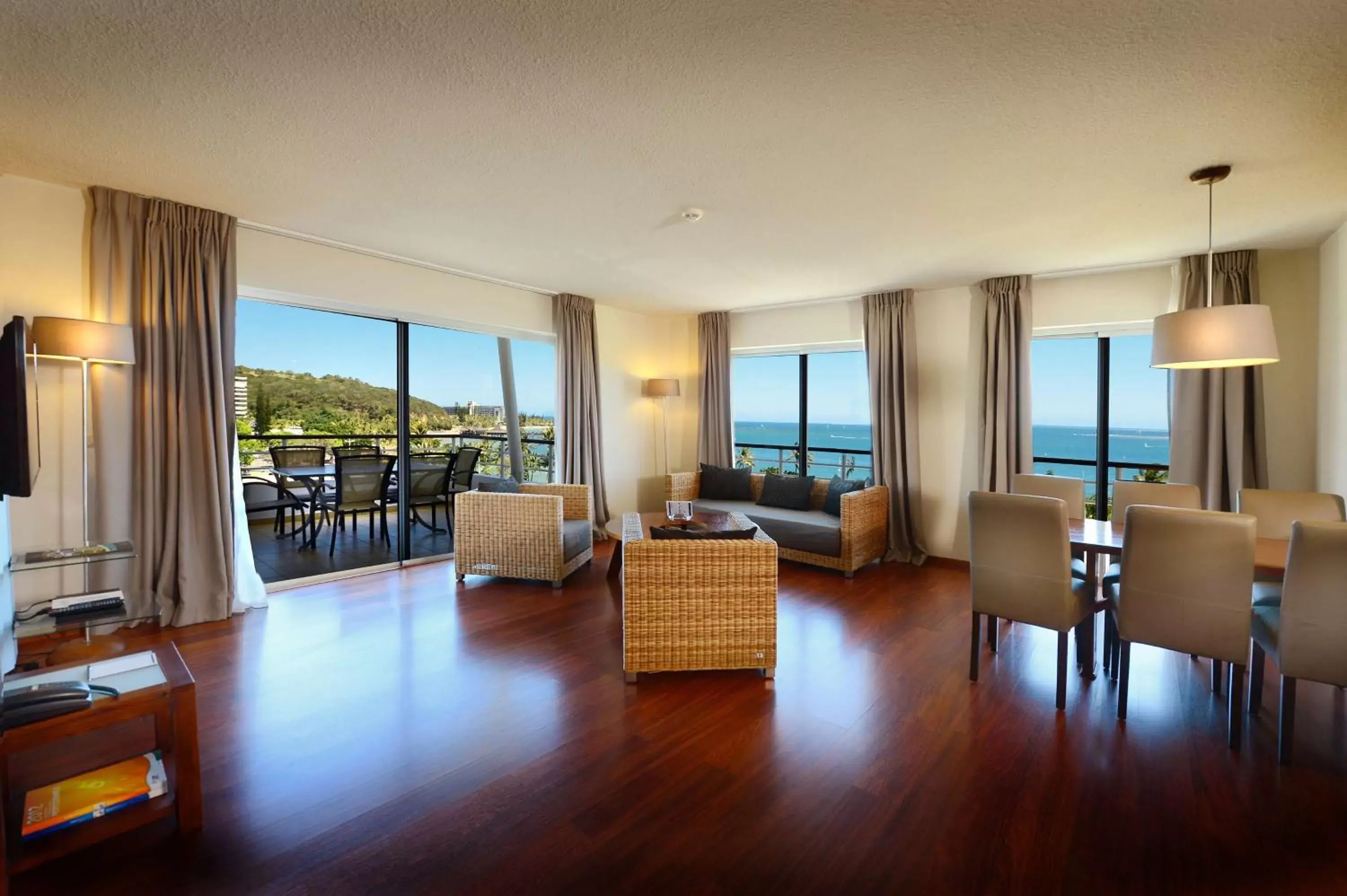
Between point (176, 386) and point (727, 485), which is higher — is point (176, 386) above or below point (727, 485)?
above

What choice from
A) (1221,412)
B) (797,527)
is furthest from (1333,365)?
(797,527)

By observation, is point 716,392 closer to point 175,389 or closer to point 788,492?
point 788,492

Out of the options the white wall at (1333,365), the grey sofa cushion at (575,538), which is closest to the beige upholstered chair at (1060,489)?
Answer: the white wall at (1333,365)

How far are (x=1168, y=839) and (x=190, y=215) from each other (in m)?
5.23

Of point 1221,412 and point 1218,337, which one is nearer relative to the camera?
point 1218,337

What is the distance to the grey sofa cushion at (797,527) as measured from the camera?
473cm

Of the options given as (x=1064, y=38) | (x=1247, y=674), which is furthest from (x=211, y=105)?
(x=1247, y=674)

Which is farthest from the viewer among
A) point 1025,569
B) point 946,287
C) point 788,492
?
point 788,492

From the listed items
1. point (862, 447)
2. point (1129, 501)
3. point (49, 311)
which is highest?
point (49, 311)

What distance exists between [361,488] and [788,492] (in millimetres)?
3704

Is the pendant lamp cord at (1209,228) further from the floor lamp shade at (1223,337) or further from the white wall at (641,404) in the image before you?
the white wall at (641,404)

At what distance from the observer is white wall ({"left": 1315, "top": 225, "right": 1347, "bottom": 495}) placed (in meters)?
3.32

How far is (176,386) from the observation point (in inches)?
134

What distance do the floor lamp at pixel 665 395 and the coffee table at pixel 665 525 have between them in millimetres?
1692
